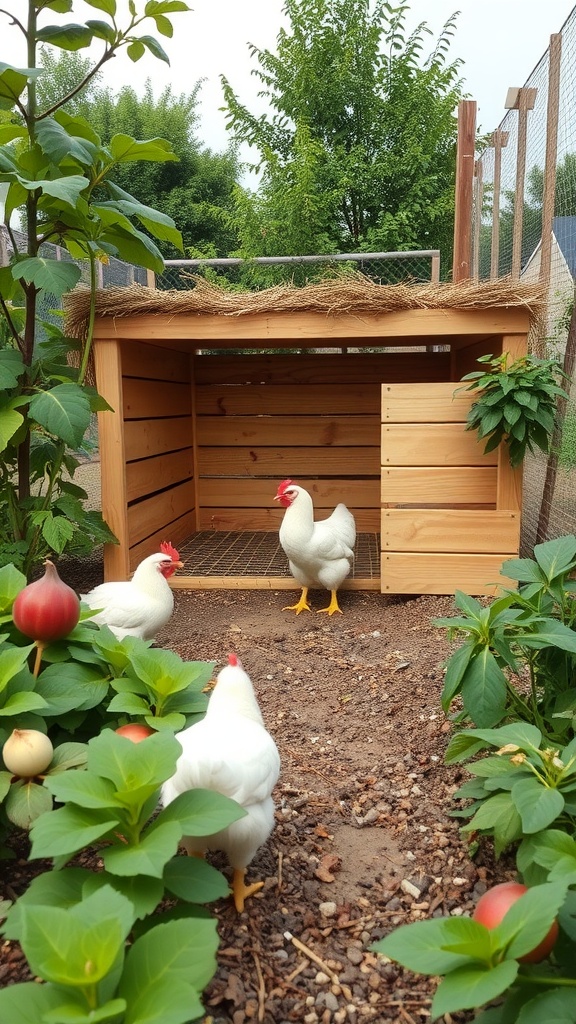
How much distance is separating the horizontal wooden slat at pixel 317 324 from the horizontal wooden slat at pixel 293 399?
1.63 meters

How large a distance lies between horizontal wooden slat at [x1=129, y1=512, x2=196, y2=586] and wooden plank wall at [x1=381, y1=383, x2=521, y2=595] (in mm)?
1300

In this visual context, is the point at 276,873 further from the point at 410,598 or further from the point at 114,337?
the point at 114,337

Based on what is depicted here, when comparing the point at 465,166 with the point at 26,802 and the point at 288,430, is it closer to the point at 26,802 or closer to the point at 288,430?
the point at 288,430

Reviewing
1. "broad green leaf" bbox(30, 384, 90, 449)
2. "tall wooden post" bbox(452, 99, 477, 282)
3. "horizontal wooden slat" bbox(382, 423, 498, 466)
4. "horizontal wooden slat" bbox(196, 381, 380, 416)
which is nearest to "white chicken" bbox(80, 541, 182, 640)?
"broad green leaf" bbox(30, 384, 90, 449)

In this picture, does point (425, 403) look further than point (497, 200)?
No

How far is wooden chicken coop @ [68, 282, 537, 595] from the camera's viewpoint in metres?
3.38

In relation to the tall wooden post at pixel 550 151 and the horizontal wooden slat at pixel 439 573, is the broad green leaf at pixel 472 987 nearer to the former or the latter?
the horizontal wooden slat at pixel 439 573

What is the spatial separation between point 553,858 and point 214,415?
4467 mm

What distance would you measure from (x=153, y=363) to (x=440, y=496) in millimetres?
2017

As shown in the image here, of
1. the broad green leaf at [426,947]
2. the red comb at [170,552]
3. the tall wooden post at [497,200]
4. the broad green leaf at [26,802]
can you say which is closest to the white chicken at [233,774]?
the broad green leaf at [26,802]

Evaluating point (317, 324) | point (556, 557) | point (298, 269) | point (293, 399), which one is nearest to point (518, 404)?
point (317, 324)

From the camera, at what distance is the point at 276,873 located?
151 cm

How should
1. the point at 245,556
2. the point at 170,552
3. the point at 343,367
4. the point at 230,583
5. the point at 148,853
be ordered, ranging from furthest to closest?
the point at 343,367 < the point at 245,556 < the point at 230,583 < the point at 170,552 < the point at 148,853

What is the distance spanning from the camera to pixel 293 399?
5129 mm
